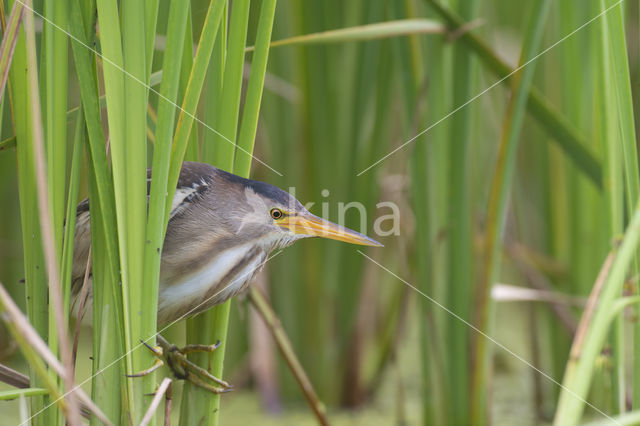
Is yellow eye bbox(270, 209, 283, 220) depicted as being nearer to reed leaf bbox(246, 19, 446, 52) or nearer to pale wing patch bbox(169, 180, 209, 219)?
pale wing patch bbox(169, 180, 209, 219)

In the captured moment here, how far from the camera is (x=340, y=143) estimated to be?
1833mm

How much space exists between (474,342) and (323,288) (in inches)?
20.8

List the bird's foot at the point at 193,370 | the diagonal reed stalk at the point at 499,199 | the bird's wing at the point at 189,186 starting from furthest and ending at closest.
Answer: the diagonal reed stalk at the point at 499,199 → the bird's wing at the point at 189,186 → the bird's foot at the point at 193,370

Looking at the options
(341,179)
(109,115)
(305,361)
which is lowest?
(305,361)

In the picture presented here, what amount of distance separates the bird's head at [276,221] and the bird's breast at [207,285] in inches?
1.9

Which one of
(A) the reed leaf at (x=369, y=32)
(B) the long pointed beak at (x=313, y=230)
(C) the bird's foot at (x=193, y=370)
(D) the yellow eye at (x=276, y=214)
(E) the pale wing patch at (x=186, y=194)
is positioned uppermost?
(A) the reed leaf at (x=369, y=32)

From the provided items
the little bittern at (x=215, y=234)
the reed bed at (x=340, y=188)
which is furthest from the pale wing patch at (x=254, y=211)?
the reed bed at (x=340, y=188)

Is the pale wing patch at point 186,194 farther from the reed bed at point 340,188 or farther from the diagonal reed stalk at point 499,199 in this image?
the diagonal reed stalk at point 499,199

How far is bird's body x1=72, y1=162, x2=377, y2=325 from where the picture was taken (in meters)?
1.00

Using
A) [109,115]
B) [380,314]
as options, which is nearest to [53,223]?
[109,115]

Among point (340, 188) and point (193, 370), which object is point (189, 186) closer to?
point (193, 370)

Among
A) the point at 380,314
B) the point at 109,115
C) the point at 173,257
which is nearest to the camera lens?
the point at 109,115

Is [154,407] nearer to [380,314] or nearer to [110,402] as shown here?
[110,402]

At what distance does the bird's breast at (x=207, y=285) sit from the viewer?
Result: 0.97m
